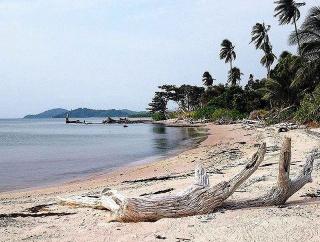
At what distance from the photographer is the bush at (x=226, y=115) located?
2466 inches

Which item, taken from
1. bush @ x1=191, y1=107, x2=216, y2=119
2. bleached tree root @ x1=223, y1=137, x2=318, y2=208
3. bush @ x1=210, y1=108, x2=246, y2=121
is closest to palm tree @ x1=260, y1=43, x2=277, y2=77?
bush @ x1=210, y1=108, x2=246, y2=121

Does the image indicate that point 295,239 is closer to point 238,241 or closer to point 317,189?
point 238,241

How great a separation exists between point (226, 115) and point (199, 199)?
192 ft

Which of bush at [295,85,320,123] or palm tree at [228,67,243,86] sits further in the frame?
palm tree at [228,67,243,86]

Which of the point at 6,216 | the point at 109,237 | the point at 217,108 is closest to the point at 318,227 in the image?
the point at 109,237

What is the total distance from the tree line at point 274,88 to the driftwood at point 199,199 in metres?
17.6

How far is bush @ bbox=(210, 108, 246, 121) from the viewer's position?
2466 inches

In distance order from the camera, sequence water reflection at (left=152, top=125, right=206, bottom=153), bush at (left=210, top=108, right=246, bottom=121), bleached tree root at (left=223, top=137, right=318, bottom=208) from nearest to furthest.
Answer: bleached tree root at (left=223, top=137, right=318, bottom=208), water reflection at (left=152, top=125, right=206, bottom=153), bush at (left=210, top=108, right=246, bottom=121)

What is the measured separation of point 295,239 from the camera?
5633 millimetres

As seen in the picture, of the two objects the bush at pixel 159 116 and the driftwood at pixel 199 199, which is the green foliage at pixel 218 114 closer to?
the bush at pixel 159 116

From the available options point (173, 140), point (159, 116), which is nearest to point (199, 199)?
point (173, 140)

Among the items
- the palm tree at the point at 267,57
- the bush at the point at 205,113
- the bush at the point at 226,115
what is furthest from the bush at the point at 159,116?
the palm tree at the point at 267,57

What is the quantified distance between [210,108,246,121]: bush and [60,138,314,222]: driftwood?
55102mm

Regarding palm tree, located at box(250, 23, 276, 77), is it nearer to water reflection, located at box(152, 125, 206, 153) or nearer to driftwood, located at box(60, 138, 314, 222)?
water reflection, located at box(152, 125, 206, 153)
